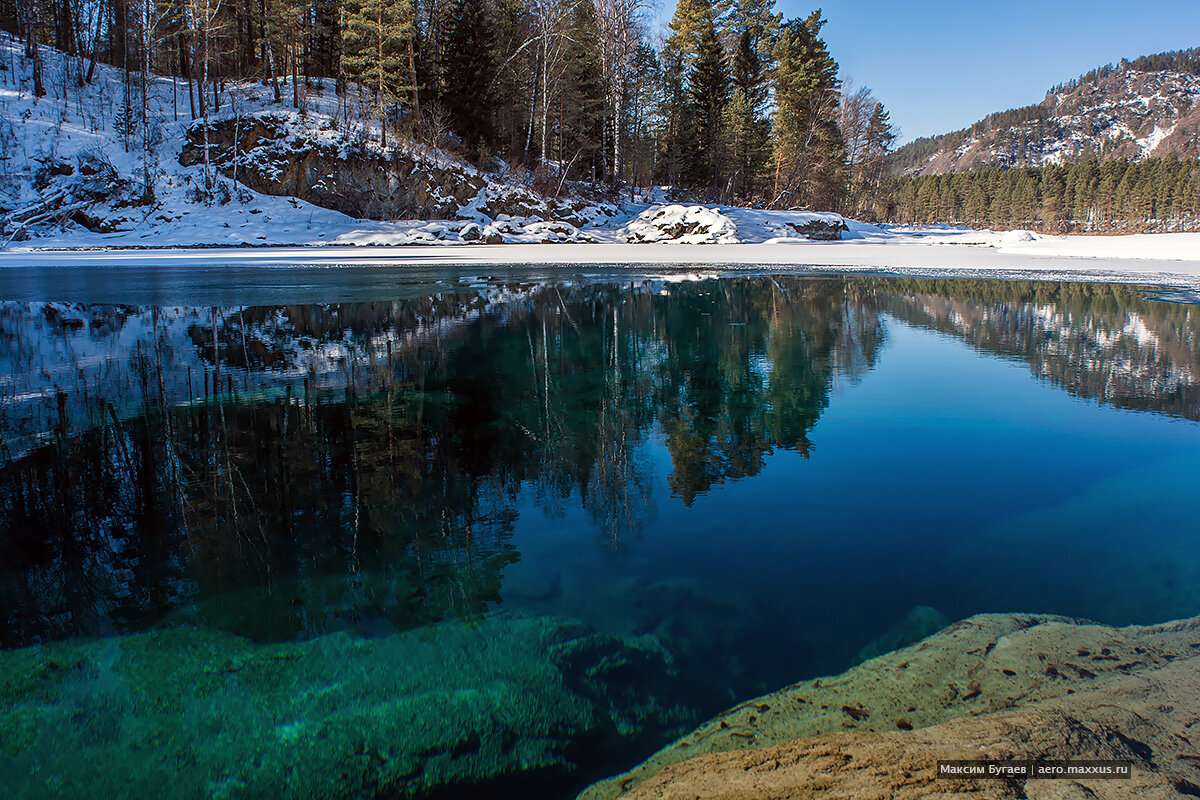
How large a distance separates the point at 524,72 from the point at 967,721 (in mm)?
36943

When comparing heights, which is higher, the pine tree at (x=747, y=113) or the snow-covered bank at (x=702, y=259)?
the pine tree at (x=747, y=113)

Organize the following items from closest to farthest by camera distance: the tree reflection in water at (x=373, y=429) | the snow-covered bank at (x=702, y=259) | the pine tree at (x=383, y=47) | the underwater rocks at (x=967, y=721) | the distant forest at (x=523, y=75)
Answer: the underwater rocks at (x=967, y=721)
the tree reflection in water at (x=373, y=429)
the snow-covered bank at (x=702, y=259)
the pine tree at (x=383, y=47)
the distant forest at (x=523, y=75)

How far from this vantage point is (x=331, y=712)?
2.15m

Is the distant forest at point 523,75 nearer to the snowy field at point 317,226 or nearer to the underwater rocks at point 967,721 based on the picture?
the snowy field at point 317,226

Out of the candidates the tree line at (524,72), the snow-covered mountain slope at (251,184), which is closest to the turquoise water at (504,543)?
the snow-covered mountain slope at (251,184)

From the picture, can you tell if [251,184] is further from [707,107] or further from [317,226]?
[707,107]

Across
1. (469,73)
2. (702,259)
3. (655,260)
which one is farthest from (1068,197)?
(655,260)

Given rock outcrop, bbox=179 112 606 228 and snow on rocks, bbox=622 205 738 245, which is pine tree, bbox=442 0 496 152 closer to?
rock outcrop, bbox=179 112 606 228

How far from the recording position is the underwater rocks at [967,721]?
5.72 ft

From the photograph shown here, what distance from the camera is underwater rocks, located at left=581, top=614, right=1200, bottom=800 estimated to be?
174 cm

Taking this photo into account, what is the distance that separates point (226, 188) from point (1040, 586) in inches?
1251

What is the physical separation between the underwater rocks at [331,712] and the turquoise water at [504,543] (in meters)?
0.01

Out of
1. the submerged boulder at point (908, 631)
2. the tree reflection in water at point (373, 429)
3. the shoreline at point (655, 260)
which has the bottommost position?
the submerged boulder at point (908, 631)

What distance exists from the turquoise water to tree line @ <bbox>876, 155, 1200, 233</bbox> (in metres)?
80.7
